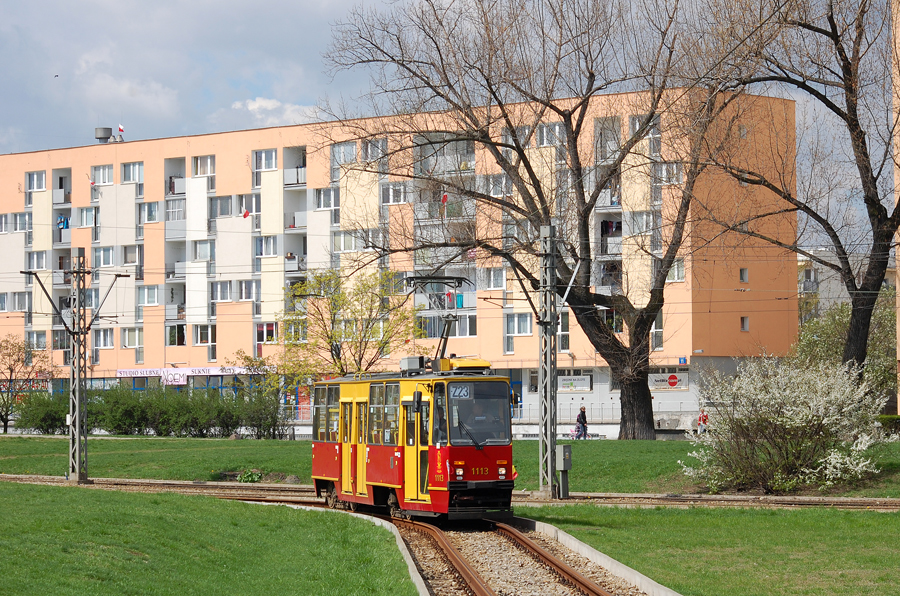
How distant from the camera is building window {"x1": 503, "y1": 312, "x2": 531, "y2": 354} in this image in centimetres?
6551

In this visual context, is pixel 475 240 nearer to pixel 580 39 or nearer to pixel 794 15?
pixel 580 39

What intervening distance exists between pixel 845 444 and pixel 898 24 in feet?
35.4

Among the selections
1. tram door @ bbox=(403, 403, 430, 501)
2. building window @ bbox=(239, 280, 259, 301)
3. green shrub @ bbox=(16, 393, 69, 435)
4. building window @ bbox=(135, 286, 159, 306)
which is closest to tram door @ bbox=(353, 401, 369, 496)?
tram door @ bbox=(403, 403, 430, 501)

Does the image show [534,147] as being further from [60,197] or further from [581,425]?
[60,197]

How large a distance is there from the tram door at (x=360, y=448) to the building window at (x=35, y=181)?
6321 centimetres

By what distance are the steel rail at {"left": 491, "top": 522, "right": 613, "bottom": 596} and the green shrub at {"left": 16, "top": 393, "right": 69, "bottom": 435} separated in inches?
1876

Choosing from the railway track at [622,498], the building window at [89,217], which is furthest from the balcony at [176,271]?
the railway track at [622,498]

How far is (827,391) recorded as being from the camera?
2720 cm

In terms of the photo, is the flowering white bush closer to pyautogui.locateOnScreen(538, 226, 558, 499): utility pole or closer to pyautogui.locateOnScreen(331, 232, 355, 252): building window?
pyautogui.locateOnScreen(538, 226, 558, 499): utility pole

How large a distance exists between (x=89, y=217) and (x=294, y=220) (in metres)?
16.4

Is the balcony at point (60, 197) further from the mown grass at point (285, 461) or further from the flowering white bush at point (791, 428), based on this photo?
the flowering white bush at point (791, 428)

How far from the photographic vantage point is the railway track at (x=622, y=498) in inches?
954

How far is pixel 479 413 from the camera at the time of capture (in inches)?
806

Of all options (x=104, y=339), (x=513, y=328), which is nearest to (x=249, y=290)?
(x=104, y=339)
